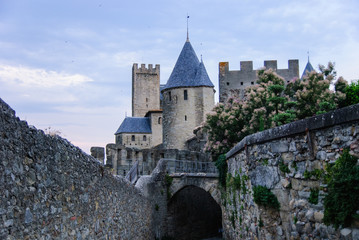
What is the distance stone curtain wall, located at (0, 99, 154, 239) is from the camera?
3.38 m

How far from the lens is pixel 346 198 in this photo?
14.0 ft

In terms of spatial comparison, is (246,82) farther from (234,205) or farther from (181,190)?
(234,205)

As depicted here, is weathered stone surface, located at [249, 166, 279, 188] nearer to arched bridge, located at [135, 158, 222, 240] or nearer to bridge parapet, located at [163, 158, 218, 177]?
arched bridge, located at [135, 158, 222, 240]

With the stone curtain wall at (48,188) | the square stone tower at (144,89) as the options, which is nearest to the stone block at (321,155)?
the stone curtain wall at (48,188)

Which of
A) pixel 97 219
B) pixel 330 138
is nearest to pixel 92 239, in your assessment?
pixel 97 219

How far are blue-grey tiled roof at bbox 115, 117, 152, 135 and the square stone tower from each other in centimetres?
758

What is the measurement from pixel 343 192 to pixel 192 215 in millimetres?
16996

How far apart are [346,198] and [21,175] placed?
3142 millimetres

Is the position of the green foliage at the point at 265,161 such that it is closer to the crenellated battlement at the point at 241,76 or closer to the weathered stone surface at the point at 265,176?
the weathered stone surface at the point at 265,176

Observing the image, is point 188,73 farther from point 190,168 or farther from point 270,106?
point 270,106

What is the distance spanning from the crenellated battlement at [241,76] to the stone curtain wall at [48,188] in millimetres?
25332

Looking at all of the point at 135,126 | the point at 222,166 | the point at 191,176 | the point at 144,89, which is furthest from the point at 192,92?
the point at 144,89

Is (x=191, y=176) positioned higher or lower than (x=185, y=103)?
lower

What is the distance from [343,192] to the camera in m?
4.30
